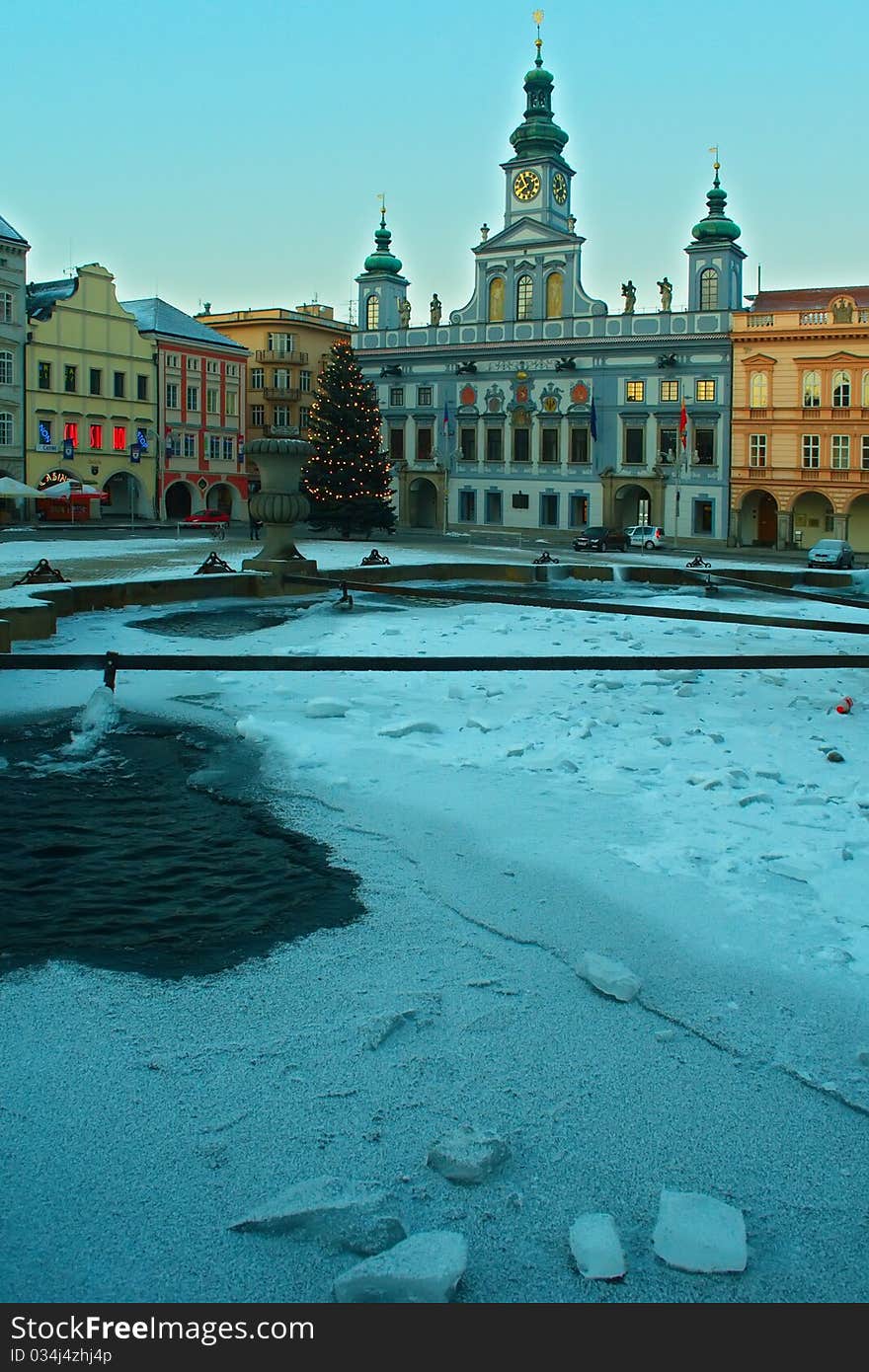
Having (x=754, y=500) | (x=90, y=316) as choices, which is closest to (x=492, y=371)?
(x=754, y=500)

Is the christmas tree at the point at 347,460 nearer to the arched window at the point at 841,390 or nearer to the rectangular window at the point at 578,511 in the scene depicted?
the rectangular window at the point at 578,511

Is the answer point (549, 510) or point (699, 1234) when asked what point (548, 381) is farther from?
point (699, 1234)

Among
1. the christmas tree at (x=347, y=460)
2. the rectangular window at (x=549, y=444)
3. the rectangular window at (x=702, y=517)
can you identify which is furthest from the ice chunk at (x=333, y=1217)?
the rectangular window at (x=549, y=444)

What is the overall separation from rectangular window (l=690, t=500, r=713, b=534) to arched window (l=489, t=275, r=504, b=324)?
15022 millimetres

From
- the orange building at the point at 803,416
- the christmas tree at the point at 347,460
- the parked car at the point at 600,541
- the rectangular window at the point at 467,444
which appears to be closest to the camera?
the parked car at the point at 600,541

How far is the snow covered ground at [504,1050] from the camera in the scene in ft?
9.82

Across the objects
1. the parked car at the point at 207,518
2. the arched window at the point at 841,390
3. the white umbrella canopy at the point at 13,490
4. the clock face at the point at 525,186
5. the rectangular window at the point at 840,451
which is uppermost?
the clock face at the point at 525,186

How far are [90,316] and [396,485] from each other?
18687mm

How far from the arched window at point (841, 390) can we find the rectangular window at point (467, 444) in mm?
19678

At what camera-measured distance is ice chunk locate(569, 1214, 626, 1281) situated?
2.89 meters

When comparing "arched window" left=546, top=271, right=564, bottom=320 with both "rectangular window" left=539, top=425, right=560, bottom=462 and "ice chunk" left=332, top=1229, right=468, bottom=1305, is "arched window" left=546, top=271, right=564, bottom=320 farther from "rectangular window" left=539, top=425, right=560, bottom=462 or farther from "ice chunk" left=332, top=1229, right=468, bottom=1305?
"ice chunk" left=332, top=1229, right=468, bottom=1305

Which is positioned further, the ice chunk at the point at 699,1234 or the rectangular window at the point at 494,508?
the rectangular window at the point at 494,508

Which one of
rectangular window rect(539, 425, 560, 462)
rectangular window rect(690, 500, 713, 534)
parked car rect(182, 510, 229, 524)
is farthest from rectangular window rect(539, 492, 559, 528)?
parked car rect(182, 510, 229, 524)

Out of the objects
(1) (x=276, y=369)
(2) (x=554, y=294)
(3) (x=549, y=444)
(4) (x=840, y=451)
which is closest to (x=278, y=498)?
(4) (x=840, y=451)
